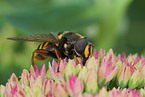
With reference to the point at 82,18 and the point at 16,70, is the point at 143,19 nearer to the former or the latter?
the point at 82,18

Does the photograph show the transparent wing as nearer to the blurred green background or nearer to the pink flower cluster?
the pink flower cluster

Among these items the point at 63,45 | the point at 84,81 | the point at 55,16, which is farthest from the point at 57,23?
the point at 84,81

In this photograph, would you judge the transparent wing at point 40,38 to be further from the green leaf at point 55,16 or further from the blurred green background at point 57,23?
the green leaf at point 55,16

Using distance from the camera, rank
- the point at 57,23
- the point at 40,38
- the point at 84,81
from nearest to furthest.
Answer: the point at 84,81 → the point at 40,38 → the point at 57,23

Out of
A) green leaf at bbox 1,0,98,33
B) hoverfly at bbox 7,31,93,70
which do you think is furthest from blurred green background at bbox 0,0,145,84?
hoverfly at bbox 7,31,93,70

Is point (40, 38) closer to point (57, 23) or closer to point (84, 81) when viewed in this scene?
point (84, 81)

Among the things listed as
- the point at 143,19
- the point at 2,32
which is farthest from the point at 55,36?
the point at 143,19

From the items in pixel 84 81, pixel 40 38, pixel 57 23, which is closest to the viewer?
pixel 84 81
